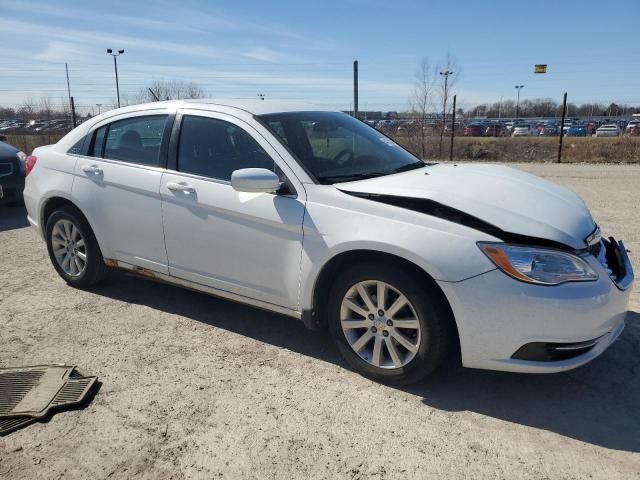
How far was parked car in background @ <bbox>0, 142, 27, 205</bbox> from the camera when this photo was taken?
836cm

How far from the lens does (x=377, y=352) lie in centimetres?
317

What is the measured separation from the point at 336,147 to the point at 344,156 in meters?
0.11

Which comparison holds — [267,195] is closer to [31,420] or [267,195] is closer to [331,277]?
[331,277]

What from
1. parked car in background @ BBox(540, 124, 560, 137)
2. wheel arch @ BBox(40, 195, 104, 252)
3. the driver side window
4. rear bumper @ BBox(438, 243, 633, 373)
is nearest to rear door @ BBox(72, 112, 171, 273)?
wheel arch @ BBox(40, 195, 104, 252)

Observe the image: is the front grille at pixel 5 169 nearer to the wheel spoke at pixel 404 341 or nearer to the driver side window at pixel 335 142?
the driver side window at pixel 335 142

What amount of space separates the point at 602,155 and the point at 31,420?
2015 centimetres

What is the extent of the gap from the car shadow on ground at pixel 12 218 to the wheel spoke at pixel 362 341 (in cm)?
644

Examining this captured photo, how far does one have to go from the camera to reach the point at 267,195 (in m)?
3.44

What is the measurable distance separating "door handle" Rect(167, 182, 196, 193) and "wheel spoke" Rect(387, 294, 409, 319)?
1649mm

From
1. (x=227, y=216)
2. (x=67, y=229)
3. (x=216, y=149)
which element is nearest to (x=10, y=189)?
(x=67, y=229)

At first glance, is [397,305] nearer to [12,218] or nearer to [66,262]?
[66,262]

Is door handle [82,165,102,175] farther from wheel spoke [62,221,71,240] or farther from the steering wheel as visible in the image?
the steering wheel

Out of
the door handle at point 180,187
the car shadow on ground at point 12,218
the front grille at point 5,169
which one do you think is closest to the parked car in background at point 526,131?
the car shadow on ground at point 12,218

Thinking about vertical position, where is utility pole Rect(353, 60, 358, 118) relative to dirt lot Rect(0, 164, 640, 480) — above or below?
above
